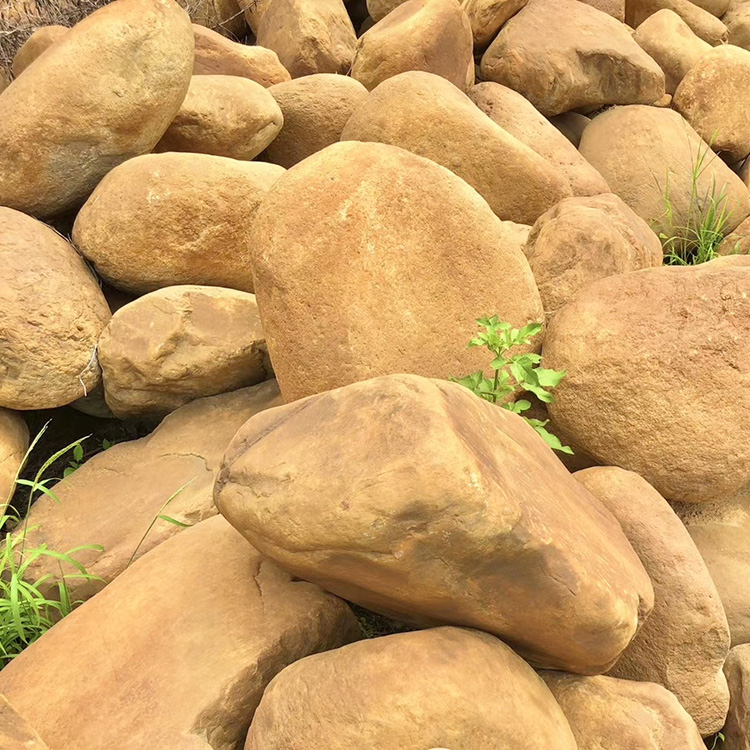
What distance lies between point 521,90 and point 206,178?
6.43 ft

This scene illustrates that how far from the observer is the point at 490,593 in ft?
4.97

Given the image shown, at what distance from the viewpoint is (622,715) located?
1.64 metres

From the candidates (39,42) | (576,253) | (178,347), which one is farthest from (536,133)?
(39,42)

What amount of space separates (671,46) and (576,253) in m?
2.57

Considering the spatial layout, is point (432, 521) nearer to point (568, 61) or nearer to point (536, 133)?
point (536, 133)

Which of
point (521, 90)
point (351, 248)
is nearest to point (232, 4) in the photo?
point (521, 90)

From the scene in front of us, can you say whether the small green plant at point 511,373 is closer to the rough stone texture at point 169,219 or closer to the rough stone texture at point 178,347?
the rough stone texture at point 178,347

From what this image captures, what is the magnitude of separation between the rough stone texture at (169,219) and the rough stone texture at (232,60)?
3.31 ft

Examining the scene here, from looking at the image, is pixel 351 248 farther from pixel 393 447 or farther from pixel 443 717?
pixel 443 717

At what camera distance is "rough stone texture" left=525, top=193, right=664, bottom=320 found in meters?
2.55

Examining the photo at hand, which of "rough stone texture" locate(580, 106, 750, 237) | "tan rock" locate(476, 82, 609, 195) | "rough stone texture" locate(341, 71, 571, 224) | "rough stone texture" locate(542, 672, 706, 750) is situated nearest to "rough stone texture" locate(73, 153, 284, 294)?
"rough stone texture" locate(341, 71, 571, 224)

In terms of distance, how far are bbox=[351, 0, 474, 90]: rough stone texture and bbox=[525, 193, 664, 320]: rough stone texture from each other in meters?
1.26

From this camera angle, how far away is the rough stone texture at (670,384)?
2.12m

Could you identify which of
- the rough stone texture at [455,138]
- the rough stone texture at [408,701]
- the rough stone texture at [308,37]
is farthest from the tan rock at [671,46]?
the rough stone texture at [408,701]
